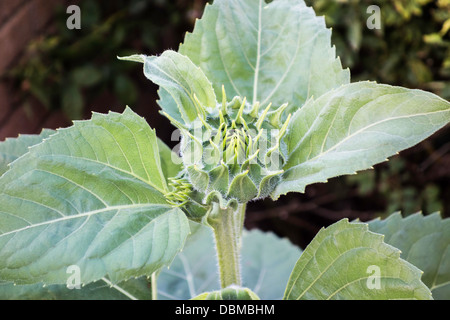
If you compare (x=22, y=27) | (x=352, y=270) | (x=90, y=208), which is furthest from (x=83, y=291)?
(x=22, y=27)

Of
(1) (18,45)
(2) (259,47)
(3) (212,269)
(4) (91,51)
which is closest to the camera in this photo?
(2) (259,47)

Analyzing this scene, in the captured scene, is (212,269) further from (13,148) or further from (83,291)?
(13,148)

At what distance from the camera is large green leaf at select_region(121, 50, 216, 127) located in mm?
391

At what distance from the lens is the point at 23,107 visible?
150 cm

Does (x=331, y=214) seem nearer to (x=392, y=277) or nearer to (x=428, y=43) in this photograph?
(x=428, y=43)

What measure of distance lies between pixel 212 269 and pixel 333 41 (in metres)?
0.90

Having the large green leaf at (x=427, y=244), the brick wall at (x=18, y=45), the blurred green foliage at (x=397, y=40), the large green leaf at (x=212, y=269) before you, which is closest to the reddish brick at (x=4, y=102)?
the brick wall at (x=18, y=45)

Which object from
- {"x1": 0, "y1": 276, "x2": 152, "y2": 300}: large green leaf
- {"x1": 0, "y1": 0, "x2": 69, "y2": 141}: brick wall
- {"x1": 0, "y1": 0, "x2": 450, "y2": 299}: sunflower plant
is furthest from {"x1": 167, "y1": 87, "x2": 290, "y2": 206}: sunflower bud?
{"x1": 0, "y1": 0, "x2": 69, "y2": 141}: brick wall

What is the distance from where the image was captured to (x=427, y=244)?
0.51 metres

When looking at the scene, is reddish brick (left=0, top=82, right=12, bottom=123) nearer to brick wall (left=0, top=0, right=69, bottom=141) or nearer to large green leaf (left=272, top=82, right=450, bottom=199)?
brick wall (left=0, top=0, right=69, bottom=141)

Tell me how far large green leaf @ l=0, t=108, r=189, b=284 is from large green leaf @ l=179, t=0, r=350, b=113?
4.5 inches

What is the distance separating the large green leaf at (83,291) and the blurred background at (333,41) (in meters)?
0.92

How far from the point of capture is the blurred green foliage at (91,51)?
1.49 meters
